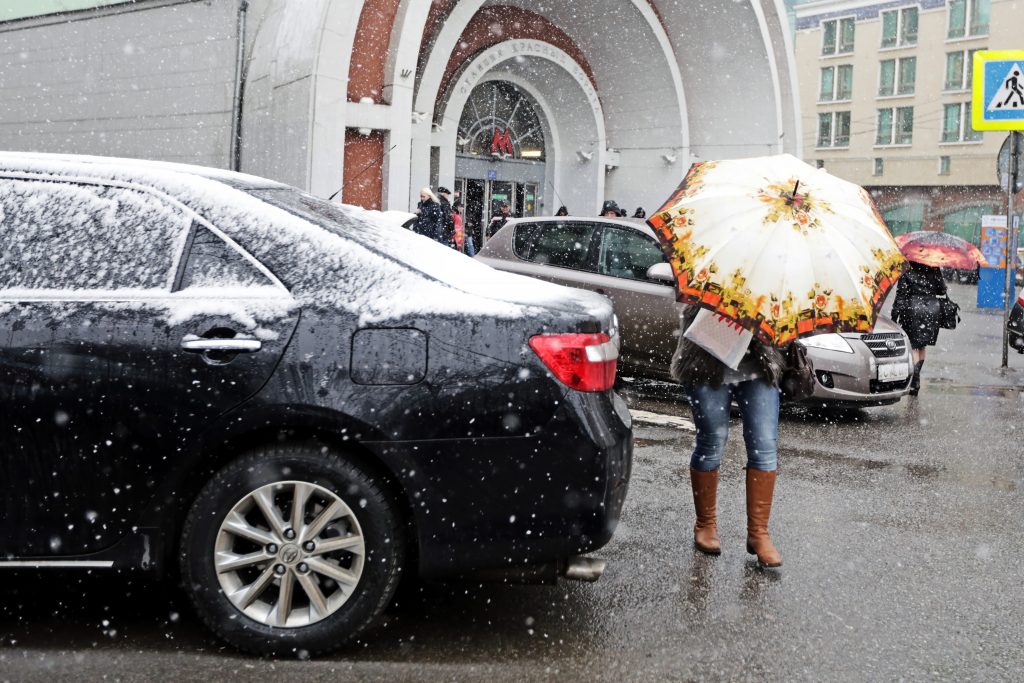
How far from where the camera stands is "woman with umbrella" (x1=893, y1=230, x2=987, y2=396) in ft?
32.9

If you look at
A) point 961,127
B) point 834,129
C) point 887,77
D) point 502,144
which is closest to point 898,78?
point 887,77

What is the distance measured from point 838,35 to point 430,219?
48.7 meters

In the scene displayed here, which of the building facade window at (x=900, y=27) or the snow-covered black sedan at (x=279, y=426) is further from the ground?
the building facade window at (x=900, y=27)

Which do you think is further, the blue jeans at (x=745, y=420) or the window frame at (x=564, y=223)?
the window frame at (x=564, y=223)

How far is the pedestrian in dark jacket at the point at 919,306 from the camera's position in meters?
10.3

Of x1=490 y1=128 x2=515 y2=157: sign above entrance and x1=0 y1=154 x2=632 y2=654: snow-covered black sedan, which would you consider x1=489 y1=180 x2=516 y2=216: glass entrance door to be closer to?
x1=490 y1=128 x2=515 y2=157: sign above entrance

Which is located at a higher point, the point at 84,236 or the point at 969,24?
the point at 969,24

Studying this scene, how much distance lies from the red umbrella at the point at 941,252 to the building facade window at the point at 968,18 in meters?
46.2

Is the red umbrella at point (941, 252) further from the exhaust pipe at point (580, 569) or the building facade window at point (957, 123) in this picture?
the building facade window at point (957, 123)

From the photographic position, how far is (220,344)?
3.31 m

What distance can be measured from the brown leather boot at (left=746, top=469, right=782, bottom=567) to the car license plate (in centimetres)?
422

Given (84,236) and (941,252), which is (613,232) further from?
(84,236)

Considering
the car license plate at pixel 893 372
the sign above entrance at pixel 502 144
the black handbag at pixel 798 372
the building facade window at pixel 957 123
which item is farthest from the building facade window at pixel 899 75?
the black handbag at pixel 798 372

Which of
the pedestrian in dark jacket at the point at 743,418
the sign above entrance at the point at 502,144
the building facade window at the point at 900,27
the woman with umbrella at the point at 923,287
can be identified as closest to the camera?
the pedestrian in dark jacket at the point at 743,418
